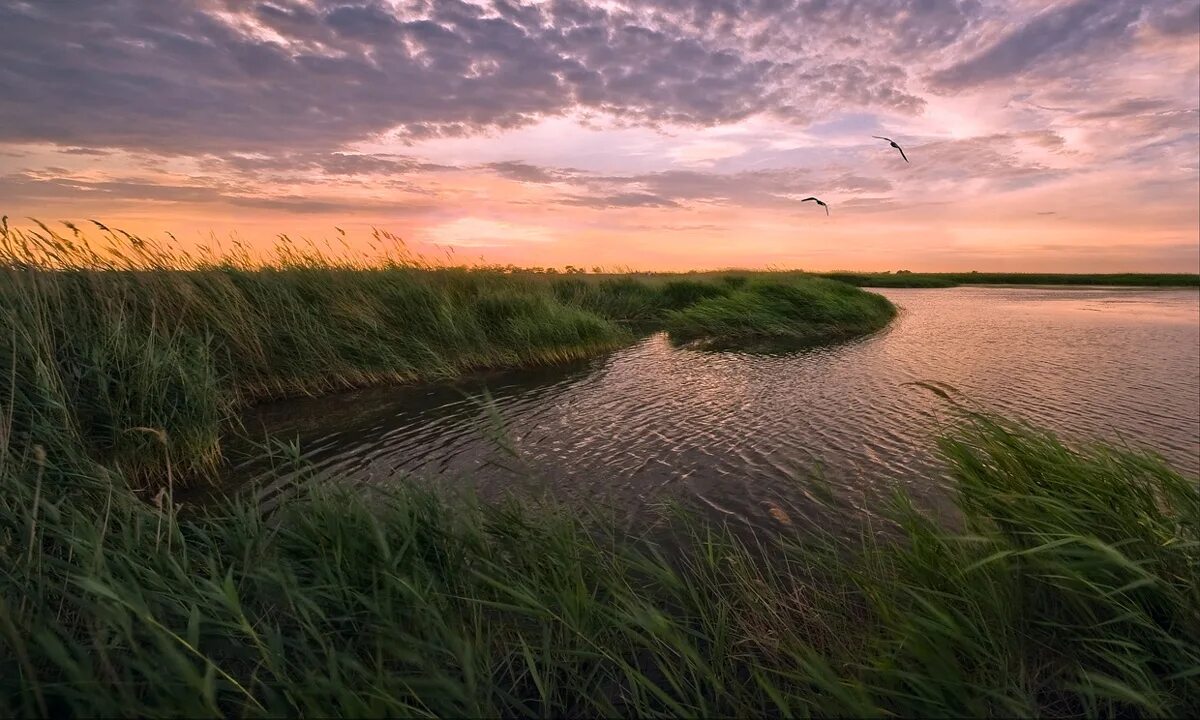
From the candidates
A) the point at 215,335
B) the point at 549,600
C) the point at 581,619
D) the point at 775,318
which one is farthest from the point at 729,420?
the point at 775,318

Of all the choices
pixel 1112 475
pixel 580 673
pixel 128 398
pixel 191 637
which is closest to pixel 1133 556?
pixel 1112 475

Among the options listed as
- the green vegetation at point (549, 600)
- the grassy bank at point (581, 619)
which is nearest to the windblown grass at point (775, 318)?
the green vegetation at point (549, 600)

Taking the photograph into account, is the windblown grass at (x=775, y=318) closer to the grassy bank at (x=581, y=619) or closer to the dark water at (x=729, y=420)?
the dark water at (x=729, y=420)

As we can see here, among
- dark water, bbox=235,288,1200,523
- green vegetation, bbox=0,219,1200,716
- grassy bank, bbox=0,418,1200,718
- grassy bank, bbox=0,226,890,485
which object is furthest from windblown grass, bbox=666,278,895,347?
grassy bank, bbox=0,418,1200,718

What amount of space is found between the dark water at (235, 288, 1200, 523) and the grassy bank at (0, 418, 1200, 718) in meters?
0.98

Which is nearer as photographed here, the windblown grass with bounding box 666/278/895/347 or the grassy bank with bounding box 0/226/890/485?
the grassy bank with bounding box 0/226/890/485

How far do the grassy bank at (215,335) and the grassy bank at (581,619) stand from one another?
2.65ft

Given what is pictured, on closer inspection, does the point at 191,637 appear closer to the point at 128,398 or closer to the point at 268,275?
the point at 128,398

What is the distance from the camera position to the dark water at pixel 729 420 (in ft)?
19.5

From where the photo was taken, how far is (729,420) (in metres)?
8.46

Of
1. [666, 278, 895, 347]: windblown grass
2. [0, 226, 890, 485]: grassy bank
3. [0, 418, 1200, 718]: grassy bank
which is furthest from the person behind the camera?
[666, 278, 895, 347]: windblown grass

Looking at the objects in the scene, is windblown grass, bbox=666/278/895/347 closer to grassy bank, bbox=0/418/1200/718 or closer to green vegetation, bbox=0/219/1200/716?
green vegetation, bbox=0/219/1200/716

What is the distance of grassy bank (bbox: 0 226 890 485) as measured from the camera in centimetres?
550

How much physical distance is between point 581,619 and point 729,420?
6.17 m
